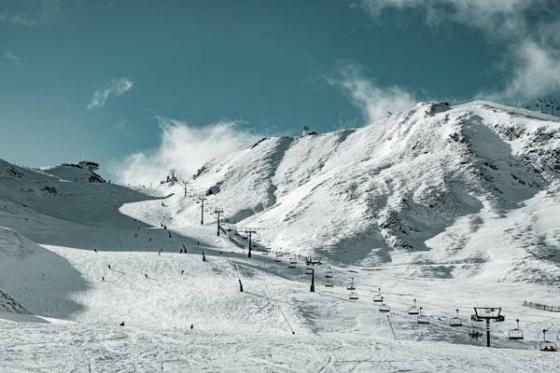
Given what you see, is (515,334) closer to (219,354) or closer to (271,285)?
(271,285)

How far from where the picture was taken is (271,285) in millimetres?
55844

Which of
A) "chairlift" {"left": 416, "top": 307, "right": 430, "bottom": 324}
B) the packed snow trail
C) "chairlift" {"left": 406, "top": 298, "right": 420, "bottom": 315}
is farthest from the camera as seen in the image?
"chairlift" {"left": 406, "top": 298, "right": 420, "bottom": 315}

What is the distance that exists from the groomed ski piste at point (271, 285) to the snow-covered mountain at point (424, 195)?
1.80ft

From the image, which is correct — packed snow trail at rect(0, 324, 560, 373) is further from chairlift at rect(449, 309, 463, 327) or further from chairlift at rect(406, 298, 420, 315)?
chairlift at rect(406, 298, 420, 315)

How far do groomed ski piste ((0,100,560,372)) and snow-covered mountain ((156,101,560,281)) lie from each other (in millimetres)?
548

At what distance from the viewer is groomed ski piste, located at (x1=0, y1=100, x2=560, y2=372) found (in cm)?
2236

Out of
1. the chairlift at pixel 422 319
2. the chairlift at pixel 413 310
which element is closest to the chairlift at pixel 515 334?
the chairlift at pixel 422 319

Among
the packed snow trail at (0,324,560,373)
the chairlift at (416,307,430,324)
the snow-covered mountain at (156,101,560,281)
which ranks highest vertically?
the snow-covered mountain at (156,101,560,281)

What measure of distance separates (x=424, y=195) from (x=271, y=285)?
216 ft

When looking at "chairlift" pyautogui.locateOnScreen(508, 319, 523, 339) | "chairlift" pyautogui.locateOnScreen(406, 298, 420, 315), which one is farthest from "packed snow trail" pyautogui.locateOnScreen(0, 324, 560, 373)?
"chairlift" pyautogui.locateOnScreen(406, 298, 420, 315)

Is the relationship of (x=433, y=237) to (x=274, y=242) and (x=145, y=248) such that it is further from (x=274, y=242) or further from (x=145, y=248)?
(x=145, y=248)

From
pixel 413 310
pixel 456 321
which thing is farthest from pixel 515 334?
pixel 413 310

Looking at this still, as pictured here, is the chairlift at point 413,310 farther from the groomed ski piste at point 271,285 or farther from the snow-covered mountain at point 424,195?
the snow-covered mountain at point 424,195

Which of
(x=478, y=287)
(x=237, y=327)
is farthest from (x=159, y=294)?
(x=478, y=287)
